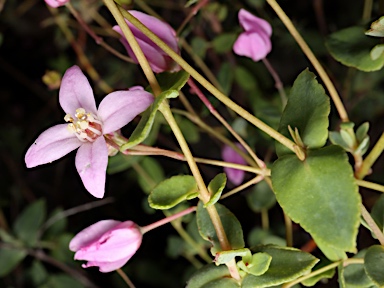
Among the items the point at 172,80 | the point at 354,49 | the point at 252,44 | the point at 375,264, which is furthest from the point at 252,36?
the point at 375,264

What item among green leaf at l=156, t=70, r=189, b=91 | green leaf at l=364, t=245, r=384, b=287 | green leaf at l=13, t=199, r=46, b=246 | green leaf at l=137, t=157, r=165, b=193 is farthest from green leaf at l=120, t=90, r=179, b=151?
green leaf at l=13, t=199, r=46, b=246

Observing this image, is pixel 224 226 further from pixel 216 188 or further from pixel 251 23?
pixel 251 23

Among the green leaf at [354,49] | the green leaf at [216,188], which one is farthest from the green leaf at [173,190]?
the green leaf at [354,49]

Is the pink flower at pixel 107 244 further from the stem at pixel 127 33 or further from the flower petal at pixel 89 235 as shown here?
the stem at pixel 127 33

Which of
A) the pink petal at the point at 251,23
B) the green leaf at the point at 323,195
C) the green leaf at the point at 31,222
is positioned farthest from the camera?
the green leaf at the point at 31,222

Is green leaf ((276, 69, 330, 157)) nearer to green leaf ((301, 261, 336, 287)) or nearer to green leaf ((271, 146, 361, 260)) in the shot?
green leaf ((271, 146, 361, 260))
